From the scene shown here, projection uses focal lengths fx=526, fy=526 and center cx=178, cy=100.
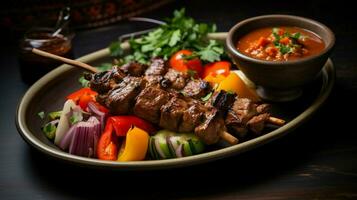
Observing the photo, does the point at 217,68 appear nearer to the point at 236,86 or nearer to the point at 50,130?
the point at 236,86

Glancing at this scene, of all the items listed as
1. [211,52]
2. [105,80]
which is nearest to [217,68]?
[211,52]

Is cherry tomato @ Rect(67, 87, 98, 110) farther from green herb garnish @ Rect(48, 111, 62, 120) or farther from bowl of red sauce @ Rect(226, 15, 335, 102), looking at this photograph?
bowl of red sauce @ Rect(226, 15, 335, 102)

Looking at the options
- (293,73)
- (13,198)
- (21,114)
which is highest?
(293,73)

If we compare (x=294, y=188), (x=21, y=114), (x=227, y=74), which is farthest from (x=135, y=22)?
(x=294, y=188)

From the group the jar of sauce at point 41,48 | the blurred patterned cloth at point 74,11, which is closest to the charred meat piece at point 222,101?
the jar of sauce at point 41,48

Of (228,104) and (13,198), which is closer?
(13,198)

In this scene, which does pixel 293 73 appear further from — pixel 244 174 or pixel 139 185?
pixel 139 185
